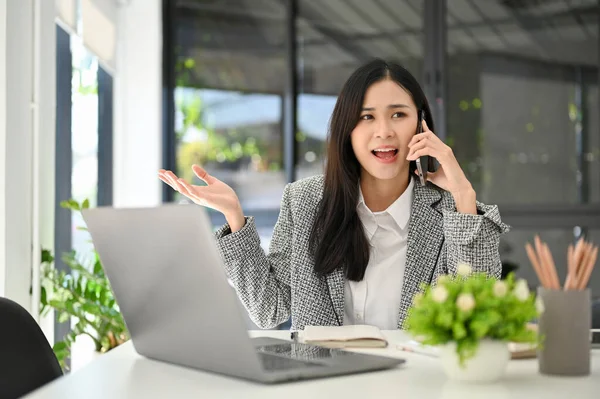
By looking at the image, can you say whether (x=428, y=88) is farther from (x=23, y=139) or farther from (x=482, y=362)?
(x=482, y=362)

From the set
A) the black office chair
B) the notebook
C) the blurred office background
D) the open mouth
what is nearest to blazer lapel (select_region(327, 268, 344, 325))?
the open mouth

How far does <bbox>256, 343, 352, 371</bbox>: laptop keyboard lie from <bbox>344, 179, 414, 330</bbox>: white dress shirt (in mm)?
699

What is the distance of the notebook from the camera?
1.51 meters

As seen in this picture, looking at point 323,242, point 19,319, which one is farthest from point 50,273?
point 19,319

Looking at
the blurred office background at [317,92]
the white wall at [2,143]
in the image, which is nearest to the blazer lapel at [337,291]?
the white wall at [2,143]

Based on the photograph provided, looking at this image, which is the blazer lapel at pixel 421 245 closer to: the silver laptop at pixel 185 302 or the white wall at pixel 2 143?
the silver laptop at pixel 185 302

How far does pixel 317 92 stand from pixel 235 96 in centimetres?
57

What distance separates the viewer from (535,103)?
550cm

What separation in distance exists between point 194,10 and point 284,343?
4795mm

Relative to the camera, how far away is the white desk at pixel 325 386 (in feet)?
3.63

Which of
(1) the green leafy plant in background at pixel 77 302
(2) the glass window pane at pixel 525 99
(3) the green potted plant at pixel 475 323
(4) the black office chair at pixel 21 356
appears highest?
(2) the glass window pane at pixel 525 99

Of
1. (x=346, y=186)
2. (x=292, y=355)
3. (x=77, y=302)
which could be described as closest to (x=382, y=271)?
(x=346, y=186)

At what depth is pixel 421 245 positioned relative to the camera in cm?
216

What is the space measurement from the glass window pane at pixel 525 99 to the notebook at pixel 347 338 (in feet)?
13.5
